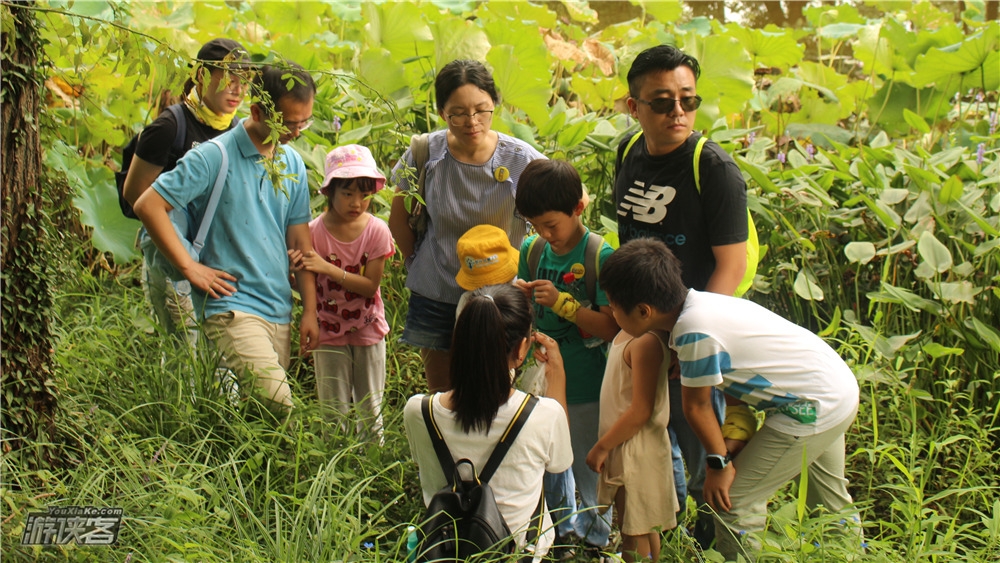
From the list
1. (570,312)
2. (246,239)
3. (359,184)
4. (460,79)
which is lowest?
(570,312)

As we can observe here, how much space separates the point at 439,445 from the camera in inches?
79.4

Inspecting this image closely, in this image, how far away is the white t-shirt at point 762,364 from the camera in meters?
1.99

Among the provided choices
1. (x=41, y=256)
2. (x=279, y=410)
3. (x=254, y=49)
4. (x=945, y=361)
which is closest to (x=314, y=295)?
(x=279, y=410)

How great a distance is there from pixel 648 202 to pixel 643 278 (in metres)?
0.39

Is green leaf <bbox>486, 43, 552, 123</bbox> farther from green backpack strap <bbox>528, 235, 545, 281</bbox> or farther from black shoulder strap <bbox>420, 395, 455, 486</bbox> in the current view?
black shoulder strap <bbox>420, 395, 455, 486</bbox>

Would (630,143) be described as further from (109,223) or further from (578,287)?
(109,223)

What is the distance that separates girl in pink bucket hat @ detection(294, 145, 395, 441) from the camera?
2799 mm

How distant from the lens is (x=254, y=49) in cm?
490

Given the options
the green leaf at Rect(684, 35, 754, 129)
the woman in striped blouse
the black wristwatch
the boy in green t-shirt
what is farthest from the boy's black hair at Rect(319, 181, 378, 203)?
the green leaf at Rect(684, 35, 754, 129)

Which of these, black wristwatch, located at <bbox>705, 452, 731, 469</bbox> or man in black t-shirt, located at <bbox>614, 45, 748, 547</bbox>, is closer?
black wristwatch, located at <bbox>705, 452, 731, 469</bbox>

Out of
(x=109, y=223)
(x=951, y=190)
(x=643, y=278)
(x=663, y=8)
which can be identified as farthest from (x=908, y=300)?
(x=109, y=223)

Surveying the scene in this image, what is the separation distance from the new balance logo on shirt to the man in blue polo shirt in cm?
94

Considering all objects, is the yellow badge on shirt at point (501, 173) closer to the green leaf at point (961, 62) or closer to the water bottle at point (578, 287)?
the water bottle at point (578, 287)

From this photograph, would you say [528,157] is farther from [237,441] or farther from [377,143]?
[377,143]
